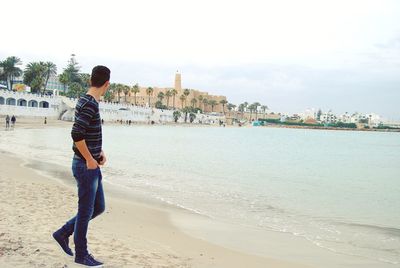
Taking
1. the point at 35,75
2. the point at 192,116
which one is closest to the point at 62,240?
the point at 35,75

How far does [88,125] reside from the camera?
3.85m

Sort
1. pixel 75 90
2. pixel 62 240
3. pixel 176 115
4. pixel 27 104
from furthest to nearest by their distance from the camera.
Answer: pixel 176 115 → pixel 75 90 → pixel 27 104 → pixel 62 240

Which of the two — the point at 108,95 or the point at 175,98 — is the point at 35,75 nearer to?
the point at 108,95

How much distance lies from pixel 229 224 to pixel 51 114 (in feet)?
225

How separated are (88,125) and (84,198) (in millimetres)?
705

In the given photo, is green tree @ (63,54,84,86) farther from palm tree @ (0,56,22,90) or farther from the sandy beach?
the sandy beach

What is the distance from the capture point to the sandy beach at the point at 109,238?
4.57m

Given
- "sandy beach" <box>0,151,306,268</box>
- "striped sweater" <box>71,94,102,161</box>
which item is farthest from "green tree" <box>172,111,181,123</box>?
"striped sweater" <box>71,94,102,161</box>

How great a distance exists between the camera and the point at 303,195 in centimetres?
1474

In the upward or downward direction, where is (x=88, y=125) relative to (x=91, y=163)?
upward

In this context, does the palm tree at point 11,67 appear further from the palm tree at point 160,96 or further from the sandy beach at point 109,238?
the sandy beach at point 109,238

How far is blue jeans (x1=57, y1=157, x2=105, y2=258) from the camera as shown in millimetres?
3934

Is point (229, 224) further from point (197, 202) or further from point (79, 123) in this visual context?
point (79, 123)

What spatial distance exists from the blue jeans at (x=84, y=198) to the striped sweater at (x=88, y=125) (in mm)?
132
